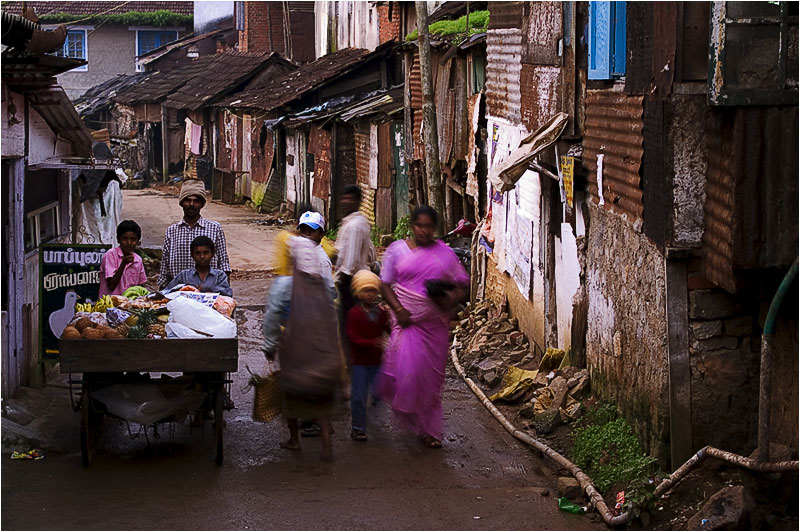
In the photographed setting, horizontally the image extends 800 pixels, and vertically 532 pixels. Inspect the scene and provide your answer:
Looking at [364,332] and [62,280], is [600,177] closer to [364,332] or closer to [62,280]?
[364,332]

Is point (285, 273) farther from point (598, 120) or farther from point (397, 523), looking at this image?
point (598, 120)

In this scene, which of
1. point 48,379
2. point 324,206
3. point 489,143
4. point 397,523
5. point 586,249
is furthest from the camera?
point 324,206

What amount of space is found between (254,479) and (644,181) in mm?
3352

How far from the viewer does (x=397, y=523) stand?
6.14 m

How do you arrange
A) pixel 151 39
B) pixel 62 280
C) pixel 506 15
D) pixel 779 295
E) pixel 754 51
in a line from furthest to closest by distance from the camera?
1. pixel 151 39
2. pixel 506 15
3. pixel 62 280
4. pixel 754 51
5. pixel 779 295

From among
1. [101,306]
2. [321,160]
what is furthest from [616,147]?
[321,160]

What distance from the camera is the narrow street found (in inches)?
243

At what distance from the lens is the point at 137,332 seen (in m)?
7.00

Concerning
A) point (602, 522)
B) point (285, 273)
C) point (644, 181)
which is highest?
point (644, 181)

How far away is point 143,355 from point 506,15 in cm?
652

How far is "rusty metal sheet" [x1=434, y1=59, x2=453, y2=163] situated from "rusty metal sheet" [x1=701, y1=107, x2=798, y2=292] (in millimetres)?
9236

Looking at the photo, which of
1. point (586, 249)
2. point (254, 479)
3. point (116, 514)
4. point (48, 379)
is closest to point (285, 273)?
point (254, 479)

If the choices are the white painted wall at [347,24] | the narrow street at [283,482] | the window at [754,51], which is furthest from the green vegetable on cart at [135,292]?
the white painted wall at [347,24]

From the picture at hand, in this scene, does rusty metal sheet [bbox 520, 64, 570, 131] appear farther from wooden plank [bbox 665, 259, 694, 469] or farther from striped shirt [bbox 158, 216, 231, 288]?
striped shirt [bbox 158, 216, 231, 288]
